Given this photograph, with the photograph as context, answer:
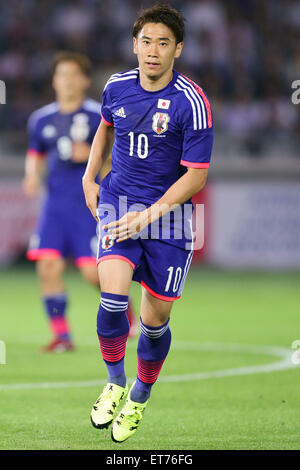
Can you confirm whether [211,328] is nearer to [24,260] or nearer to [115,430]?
[115,430]

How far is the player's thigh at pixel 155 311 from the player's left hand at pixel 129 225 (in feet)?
1.40

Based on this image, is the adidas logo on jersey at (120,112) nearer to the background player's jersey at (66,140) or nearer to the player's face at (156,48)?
the player's face at (156,48)

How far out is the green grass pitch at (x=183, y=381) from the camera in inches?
204

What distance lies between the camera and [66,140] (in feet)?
29.1

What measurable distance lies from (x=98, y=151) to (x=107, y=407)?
1562 mm

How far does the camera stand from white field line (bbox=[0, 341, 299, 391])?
22.8ft

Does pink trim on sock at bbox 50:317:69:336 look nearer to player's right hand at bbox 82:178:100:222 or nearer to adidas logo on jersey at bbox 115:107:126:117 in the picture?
→ player's right hand at bbox 82:178:100:222

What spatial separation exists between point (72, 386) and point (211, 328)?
355 cm

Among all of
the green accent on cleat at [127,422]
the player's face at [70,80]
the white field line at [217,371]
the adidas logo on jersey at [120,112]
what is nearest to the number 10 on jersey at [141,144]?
the adidas logo on jersey at [120,112]

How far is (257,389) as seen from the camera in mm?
6840

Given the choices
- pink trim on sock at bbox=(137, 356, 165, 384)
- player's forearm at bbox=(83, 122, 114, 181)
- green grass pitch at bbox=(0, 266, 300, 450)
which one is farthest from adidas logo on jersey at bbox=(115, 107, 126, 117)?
green grass pitch at bbox=(0, 266, 300, 450)

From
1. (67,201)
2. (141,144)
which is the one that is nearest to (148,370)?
(141,144)

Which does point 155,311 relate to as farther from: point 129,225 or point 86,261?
point 86,261

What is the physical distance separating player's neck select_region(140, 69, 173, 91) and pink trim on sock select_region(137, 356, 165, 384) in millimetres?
1631
